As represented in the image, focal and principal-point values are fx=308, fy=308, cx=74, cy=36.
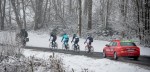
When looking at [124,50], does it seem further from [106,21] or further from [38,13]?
[38,13]

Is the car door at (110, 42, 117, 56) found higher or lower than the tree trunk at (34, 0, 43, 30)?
lower

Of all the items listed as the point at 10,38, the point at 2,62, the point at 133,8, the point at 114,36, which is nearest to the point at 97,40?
the point at 114,36

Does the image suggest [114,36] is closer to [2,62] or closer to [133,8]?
[133,8]

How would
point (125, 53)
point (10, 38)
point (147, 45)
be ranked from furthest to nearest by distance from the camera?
1. point (147, 45)
2. point (125, 53)
3. point (10, 38)

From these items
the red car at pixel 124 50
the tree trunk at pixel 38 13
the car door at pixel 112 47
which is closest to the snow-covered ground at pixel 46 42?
the tree trunk at pixel 38 13

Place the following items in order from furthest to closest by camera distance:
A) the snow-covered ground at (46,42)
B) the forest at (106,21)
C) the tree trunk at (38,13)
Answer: the tree trunk at (38,13) → the forest at (106,21) → the snow-covered ground at (46,42)

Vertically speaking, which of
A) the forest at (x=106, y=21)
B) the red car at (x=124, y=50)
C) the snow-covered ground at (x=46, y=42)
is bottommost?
the snow-covered ground at (x=46, y=42)

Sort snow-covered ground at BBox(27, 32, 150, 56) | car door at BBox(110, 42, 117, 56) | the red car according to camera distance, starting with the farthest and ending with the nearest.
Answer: snow-covered ground at BBox(27, 32, 150, 56), car door at BBox(110, 42, 117, 56), the red car

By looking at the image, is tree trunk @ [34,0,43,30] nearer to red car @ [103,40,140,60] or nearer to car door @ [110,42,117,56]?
car door @ [110,42,117,56]

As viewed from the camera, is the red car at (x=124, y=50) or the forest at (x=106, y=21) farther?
the forest at (x=106, y=21)

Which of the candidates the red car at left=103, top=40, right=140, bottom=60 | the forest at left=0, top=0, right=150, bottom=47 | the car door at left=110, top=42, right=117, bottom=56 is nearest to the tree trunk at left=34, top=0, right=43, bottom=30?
the forest at left=0, top=0, right=150, bottom=47

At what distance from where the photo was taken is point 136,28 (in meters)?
37.8

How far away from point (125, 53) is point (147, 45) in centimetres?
1386

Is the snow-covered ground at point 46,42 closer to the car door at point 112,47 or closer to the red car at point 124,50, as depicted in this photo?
the car door at point 112,47
